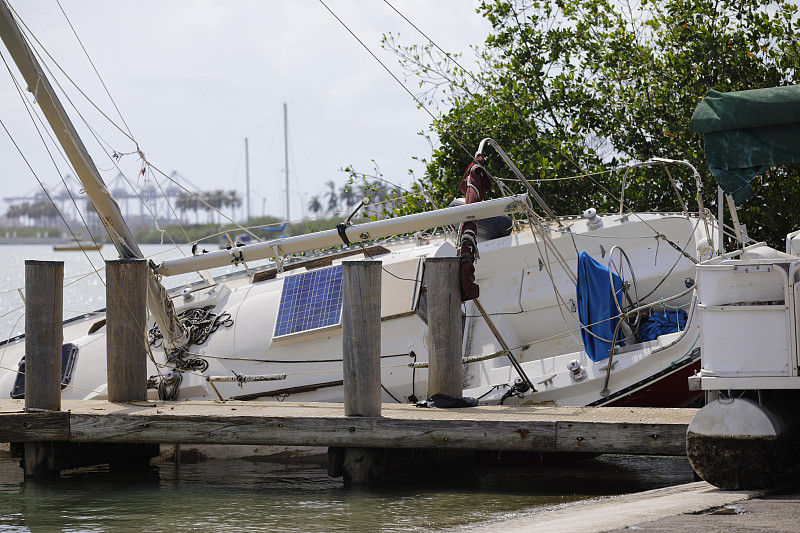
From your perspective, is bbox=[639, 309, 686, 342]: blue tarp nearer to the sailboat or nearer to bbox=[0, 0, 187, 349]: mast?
the sailboat

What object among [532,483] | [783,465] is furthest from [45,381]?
[783,465]

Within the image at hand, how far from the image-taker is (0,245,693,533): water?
870 cm

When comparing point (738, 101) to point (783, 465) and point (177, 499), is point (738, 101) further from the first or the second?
point (177, 499)

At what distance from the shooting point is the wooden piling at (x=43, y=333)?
9727 mm

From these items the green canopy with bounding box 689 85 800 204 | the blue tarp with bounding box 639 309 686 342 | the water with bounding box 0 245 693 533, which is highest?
the green canopy with bounding box 689 85 800 204

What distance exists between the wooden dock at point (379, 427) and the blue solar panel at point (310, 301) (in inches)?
69.9

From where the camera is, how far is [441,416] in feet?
31.1

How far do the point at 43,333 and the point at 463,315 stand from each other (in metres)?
4.82

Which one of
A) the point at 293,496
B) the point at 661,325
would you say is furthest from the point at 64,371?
the point at 661,325

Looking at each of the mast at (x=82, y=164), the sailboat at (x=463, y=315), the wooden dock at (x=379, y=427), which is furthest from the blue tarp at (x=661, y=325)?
the mast at (x=82, y=164)

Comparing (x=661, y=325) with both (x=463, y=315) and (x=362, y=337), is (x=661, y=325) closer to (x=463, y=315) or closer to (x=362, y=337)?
(x=463, y=315)

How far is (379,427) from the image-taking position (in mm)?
9391

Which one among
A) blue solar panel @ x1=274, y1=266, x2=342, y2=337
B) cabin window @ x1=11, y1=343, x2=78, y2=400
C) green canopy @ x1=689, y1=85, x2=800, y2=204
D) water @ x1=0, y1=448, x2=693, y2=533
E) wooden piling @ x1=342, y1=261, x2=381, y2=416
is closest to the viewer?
green canopy @ x1=689, y1=85, x2=800, y2=204

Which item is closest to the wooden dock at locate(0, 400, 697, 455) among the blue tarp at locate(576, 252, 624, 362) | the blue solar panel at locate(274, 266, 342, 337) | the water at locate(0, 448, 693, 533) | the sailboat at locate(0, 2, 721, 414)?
the water at locate(0, 448, 693, 533)
